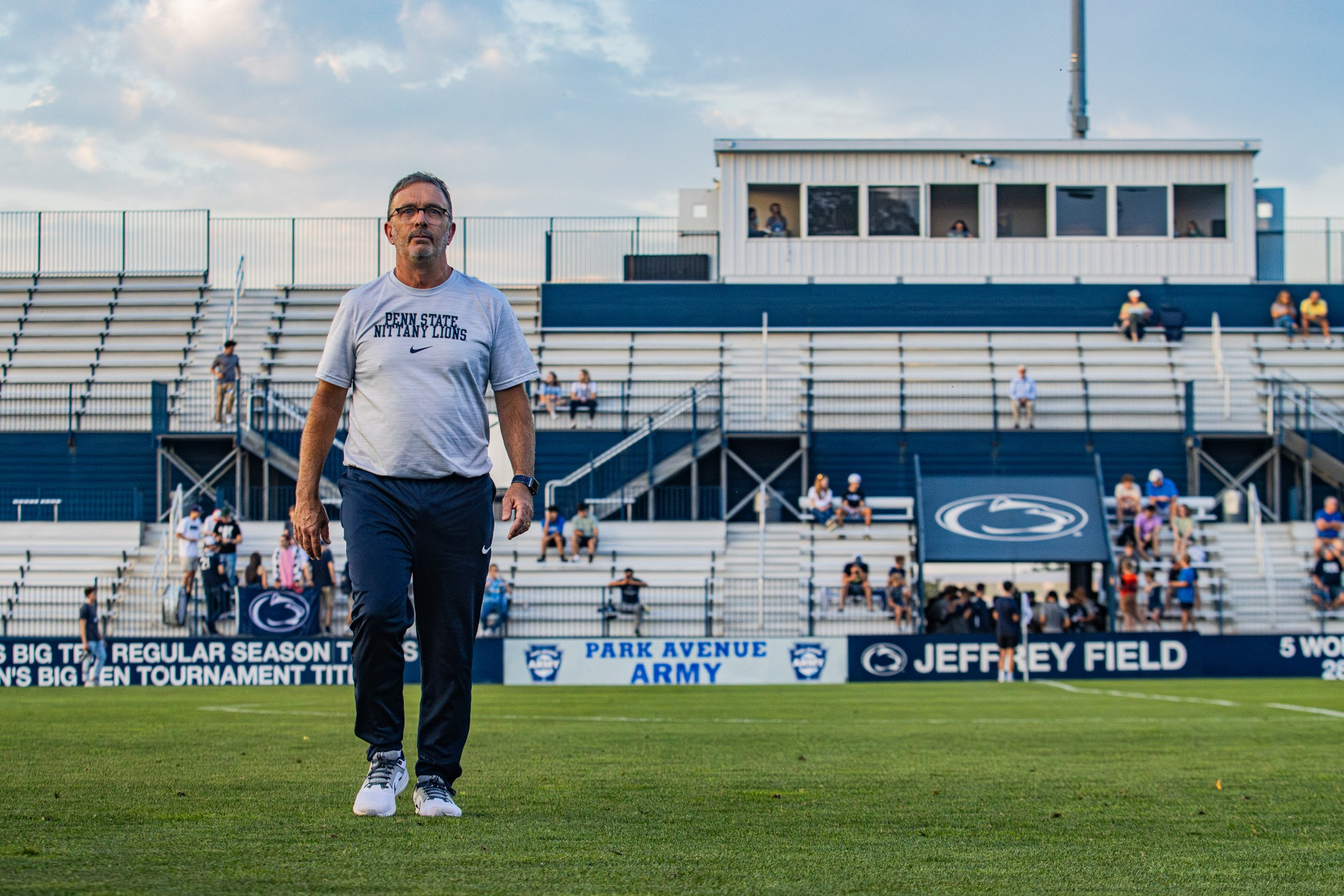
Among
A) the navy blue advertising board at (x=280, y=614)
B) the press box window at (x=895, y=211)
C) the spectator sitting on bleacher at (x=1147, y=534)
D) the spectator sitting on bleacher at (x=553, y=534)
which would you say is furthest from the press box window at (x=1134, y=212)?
the navy blue advertising board at (x=280, y=614)

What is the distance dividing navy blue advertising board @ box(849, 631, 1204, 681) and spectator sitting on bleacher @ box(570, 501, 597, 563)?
5.84 m

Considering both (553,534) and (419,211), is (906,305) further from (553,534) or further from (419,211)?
(419,211)

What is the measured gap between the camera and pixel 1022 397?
30.2m

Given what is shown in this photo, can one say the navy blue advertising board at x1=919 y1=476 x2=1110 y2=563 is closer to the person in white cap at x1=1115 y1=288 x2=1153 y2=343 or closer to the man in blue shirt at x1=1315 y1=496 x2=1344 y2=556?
the man in blue shirt at x1=1315 y1=496 x2=1344 y2=556

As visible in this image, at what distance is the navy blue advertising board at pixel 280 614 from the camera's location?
23688mm

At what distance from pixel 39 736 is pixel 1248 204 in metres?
32.0

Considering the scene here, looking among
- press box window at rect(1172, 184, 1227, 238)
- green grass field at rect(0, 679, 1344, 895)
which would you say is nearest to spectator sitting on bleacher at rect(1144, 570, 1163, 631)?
press box window at rect(1172, 184, 1227, 238)

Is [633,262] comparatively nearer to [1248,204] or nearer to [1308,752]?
[1248,204]

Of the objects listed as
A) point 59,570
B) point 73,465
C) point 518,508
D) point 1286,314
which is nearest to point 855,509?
point 1286,314

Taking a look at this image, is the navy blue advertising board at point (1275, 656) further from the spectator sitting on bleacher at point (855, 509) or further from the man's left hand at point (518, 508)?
the man's left hand at point (518, 508)

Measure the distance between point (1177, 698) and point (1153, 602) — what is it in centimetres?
1031

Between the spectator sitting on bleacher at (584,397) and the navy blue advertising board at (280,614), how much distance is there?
763 cm

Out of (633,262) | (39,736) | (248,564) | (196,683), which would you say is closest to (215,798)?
(39,736)

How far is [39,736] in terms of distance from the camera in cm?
920
